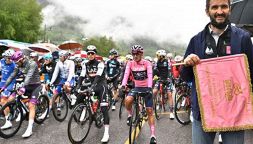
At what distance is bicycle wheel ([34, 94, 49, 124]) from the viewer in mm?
9367

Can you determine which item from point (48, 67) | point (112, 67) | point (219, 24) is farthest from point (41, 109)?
point (219, 24)

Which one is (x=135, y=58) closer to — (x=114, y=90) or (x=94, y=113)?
(x=94, y=113)

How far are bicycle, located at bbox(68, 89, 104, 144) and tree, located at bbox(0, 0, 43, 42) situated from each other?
Result: 40.6 metres

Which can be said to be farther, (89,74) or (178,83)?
(178,83)

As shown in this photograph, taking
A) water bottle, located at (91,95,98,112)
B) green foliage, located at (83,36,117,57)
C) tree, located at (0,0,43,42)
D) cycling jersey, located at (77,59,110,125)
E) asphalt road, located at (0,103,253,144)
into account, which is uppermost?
green foliage, located at (83,36,117,57)

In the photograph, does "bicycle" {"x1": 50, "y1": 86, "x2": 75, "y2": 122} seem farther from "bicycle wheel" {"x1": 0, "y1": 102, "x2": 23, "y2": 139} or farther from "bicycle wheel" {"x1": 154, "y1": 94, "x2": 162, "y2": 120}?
"bicycle wheel" {"x1": 154, "y1": 94, "x2": 162, "y2": 120}

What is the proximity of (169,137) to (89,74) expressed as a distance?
2532 millimetres

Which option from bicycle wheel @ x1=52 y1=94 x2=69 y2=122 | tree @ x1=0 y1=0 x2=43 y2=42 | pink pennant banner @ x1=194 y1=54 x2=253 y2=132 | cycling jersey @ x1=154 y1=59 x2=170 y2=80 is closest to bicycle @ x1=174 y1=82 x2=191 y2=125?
cycling jersey @ x1=154 y1=59 x2=170 y2=80

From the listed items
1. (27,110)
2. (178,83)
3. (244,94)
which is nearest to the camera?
(244,94)

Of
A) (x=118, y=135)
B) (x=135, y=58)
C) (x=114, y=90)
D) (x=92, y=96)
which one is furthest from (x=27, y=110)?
(x=114, y=90)

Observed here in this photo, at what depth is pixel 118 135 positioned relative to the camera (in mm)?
8375

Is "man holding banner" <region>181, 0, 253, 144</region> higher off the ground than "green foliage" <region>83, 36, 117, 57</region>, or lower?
lower

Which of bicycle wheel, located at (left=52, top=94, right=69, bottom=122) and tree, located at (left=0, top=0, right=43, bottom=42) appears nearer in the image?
bicycle wheel, located at (left=52, top=94, right=69, bottom=122)

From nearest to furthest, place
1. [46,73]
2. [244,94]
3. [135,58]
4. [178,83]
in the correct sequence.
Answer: [244,94]
[135,58]
[178,83]
[46,73]
